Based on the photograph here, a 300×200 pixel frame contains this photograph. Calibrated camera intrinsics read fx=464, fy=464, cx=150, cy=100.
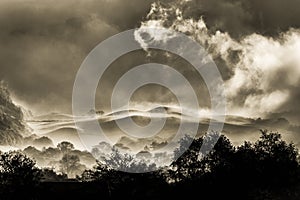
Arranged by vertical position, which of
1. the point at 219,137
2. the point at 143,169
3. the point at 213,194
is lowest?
the point at 213,194

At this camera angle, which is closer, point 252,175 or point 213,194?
point 213,194

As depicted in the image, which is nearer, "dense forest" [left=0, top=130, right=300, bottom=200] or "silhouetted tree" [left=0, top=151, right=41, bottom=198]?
"silhouetted tree" [left=0, top=151, right=41, bottom=198]

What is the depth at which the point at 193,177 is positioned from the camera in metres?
84.2

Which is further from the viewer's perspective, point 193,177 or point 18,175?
point 193,177

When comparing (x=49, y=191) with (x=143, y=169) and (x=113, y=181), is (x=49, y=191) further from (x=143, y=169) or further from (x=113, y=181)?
(x=143, y=169)

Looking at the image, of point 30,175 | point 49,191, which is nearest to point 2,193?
point 30,175

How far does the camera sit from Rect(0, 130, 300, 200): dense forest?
236 ft

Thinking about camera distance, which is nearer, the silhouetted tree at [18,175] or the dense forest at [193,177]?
the silhouetted tree at [18,175]

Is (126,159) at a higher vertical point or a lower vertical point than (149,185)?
higher

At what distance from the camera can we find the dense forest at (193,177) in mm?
71856

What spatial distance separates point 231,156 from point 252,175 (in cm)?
533

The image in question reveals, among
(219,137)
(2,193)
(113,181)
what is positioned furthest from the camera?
(219,137)

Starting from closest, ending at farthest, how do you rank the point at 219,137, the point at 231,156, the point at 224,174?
1. the point at 224,174
2. the point at 231,156
3. the point at 219,137

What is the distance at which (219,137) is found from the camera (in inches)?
3696
